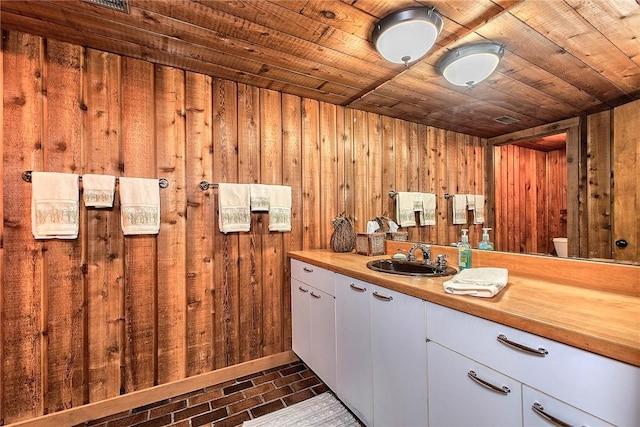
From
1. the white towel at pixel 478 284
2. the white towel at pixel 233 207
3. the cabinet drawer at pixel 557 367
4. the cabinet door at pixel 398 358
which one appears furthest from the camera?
the white towel at pixel 233 207

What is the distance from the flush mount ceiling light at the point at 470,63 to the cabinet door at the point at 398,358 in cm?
131

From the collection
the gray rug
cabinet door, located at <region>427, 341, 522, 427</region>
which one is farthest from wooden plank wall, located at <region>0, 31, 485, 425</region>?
cabinet door, located at <region>427, 341, 522, 427</region>

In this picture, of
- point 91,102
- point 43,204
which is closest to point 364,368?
point 43,204

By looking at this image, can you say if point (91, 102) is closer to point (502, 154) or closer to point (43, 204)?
point (43, 204)

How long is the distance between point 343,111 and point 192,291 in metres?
1.92

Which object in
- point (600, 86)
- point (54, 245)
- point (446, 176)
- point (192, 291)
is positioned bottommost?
point (192, 291)

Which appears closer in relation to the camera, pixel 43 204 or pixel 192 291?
pixel 43 204

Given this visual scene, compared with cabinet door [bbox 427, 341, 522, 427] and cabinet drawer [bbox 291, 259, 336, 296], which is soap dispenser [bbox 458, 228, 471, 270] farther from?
cabinet drawer [bbox 291, 259, 336, 296]

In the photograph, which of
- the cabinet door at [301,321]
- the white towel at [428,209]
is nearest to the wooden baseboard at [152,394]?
the cabinet door at [301,321]

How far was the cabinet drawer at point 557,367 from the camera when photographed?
2.00 ft

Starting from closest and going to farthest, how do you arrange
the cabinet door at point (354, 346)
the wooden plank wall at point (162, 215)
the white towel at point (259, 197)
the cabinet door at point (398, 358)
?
the cabinet door at point (398, 358)
the cabinet door at point (354, 346)
the wooden plank wall at point (162, 215)
the white towel at point (259, 197)

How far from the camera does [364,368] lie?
1.40 meters

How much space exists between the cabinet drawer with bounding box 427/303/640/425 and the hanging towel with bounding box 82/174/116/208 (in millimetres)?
1899

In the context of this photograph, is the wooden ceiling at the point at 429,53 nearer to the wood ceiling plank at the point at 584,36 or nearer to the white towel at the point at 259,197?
the wood ceiling plank at the point at 584,36
